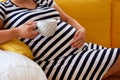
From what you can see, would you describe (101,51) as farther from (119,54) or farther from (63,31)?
(63,31)

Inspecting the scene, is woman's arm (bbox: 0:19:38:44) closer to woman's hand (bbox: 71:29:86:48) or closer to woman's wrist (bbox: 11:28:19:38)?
woman's wrist (bbox: 11:28:19:38)

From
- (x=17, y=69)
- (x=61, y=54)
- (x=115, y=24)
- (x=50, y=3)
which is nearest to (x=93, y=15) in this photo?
(x=115, y=24)

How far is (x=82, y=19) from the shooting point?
1755 millimetres

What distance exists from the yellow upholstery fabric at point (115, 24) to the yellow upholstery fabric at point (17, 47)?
0.67 meters

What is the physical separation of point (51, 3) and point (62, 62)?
41 cm

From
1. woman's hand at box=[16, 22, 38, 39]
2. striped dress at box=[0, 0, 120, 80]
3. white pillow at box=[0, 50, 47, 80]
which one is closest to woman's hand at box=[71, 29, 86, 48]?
striped dress at box=[0, 0, 120, 80]

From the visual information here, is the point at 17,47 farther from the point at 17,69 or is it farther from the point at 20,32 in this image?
the point at 17,69

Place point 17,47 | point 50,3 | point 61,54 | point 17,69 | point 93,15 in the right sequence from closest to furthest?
Answer: point 17,69
point 17,47
point 61,54
point 50,3
point 93,15

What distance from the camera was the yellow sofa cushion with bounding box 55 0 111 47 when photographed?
1.74 meters

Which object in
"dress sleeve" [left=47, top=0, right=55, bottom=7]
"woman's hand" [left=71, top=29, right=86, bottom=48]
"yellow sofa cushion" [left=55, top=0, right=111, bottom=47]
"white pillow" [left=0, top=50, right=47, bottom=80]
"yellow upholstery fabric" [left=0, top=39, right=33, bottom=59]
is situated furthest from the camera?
"yellow sofa cushion" [left=55, top=0, right=111, bottom=47]

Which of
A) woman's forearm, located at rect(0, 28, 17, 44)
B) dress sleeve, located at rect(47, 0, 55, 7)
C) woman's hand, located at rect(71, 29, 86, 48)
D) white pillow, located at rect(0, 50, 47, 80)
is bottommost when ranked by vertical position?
white pillow, located at rect(0, 50, 47, 80)

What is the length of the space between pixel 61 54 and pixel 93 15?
1.49 feet

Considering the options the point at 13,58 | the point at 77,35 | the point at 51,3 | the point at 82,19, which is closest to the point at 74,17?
the point at 82,19

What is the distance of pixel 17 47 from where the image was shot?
132 centimetres
